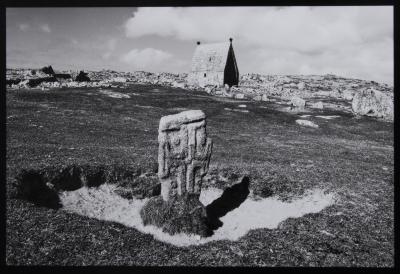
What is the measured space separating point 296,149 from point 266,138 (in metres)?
3.17

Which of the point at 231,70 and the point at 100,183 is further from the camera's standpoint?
the point at 231,70

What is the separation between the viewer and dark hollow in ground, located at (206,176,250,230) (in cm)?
1159

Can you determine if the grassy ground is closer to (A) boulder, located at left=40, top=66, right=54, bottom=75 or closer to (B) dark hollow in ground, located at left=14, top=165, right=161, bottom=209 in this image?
(B) dark hollow in ground, located at left=14, top=165, right=161, bottom=209

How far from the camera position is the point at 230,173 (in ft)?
44.9

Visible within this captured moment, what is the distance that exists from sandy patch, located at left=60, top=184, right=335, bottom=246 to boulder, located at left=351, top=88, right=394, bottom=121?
25468 millimetres

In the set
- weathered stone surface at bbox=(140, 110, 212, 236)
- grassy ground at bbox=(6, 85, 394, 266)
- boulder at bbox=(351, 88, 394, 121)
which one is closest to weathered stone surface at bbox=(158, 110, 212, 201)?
weathered stone surface at bbox=(140, 110, 212, 236)

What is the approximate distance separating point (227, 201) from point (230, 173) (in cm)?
154

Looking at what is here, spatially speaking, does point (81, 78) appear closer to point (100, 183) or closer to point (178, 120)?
point (100, 183)

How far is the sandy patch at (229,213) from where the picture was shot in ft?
35.7

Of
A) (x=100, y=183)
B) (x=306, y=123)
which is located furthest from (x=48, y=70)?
(x=100, y=183)

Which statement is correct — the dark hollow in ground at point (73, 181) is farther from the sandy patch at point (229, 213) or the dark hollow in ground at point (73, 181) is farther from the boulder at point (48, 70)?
the boulder at point (48, 70)

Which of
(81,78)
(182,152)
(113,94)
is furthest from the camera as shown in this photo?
(81,78)
